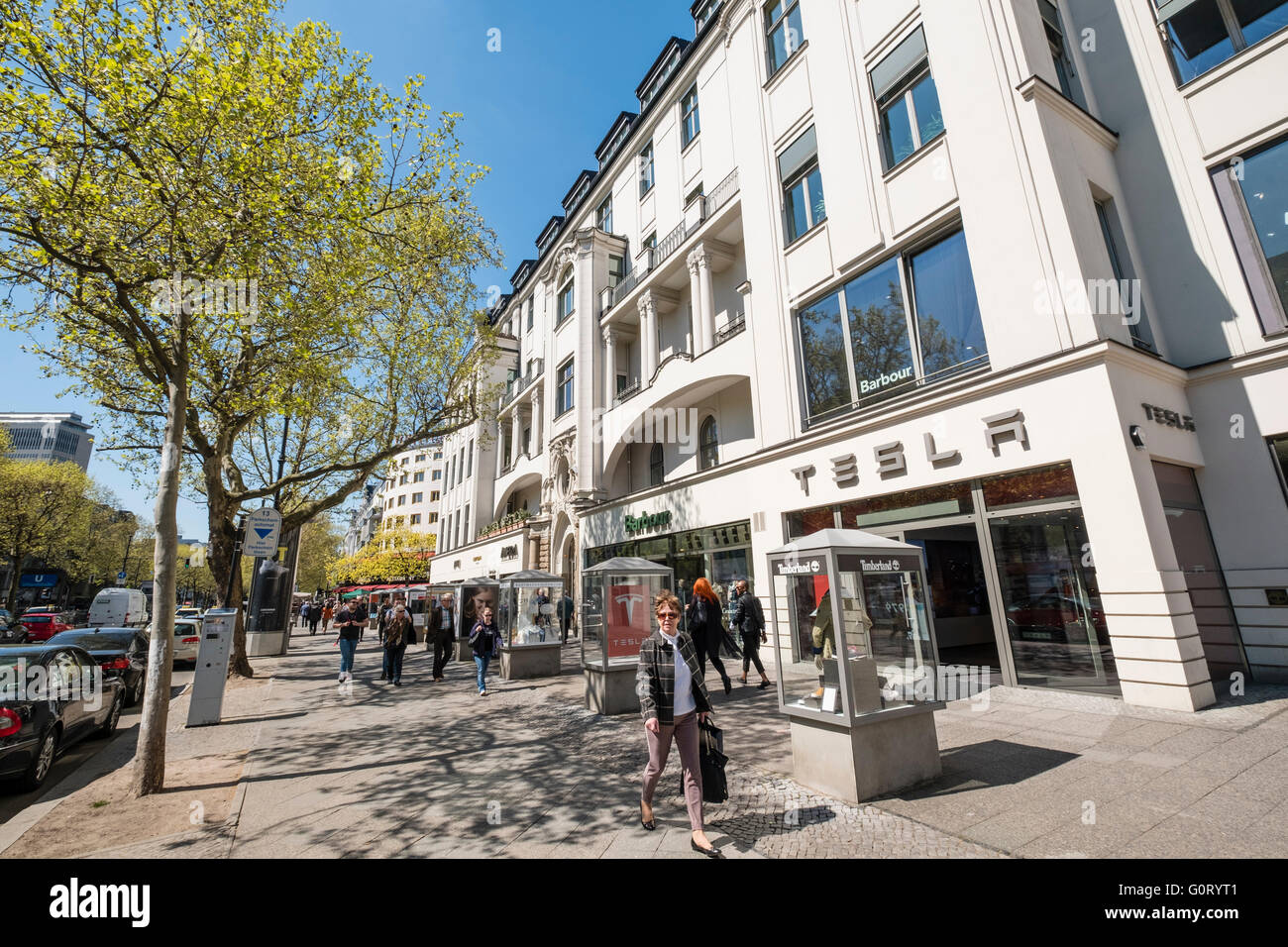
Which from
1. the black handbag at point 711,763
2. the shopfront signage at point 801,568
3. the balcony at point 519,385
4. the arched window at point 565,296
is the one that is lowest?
the black handbag at point 711,763

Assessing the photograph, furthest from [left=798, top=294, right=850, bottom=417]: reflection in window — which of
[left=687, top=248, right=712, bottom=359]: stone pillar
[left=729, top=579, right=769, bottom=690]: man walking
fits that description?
[left=729, top=579, right=769, bottom=690]: man walking

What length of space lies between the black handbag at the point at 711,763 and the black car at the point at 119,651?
37.8 feet

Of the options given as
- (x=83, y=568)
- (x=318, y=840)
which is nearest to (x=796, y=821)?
(x=318, y=840)

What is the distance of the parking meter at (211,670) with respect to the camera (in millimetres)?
9289

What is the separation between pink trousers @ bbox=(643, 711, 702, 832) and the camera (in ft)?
13.9

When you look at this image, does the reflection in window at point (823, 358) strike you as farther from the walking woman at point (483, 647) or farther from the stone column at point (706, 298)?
the walking woman at point (483, 647)

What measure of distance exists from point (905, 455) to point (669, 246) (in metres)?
13.1

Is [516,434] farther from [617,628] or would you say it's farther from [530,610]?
[617,628]

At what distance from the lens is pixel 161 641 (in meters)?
6.08

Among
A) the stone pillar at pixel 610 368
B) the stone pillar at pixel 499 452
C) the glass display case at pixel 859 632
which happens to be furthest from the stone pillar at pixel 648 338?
the stone pillar at pixel 499 452

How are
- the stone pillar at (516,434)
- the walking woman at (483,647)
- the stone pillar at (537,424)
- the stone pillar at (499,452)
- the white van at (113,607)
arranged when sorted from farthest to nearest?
the stone pillar at (499,452) → the stone pillar at (516,434) → the white van at (113,607) → the stone pillar at (537,424) → the walking woman at (483,647)

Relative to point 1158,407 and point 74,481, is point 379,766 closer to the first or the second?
point 1158,407

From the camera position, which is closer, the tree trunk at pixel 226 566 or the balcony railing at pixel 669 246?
the tree trunk at pixel 226 566
